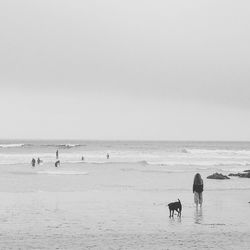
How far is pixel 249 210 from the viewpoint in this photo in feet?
62.7

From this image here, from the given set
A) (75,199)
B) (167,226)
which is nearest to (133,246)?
(167,226)

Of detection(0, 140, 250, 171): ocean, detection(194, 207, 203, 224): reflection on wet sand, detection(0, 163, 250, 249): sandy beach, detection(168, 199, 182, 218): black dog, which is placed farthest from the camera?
detection(0, 140, 250, 171): ocean

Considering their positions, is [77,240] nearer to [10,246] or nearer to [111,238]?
[111,238]

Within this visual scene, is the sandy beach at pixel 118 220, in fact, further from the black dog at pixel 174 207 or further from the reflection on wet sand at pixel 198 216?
the black dog at pixel 174 207

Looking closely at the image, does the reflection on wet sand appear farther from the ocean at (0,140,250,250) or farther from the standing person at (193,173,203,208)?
the standing person at (193,173,203,208)

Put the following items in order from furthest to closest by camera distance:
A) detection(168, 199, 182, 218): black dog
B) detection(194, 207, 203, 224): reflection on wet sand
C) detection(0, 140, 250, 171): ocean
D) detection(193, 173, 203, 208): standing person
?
detection(0, 140, 250, 171): ocean < detection(193, 173, 203, 208): standing person < detection(168, 199, 182, 218): black dog < detection(194, 207, 203, 224): reflection on wet sand

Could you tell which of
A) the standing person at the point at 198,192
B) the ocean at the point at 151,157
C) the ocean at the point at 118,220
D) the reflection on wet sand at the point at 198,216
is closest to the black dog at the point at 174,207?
the ocean at the point at 118,220

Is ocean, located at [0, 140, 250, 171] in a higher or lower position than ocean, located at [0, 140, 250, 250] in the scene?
lower

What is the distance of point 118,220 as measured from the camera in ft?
52.9

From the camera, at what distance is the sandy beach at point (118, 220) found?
12.3 metres

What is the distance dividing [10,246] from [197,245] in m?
4.70

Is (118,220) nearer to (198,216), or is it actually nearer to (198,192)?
(198,216)

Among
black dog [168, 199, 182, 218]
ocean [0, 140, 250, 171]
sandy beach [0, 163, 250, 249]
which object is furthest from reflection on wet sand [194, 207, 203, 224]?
ocean [0, 140, 250, 171]

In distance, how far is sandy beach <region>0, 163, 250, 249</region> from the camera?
12.3m
